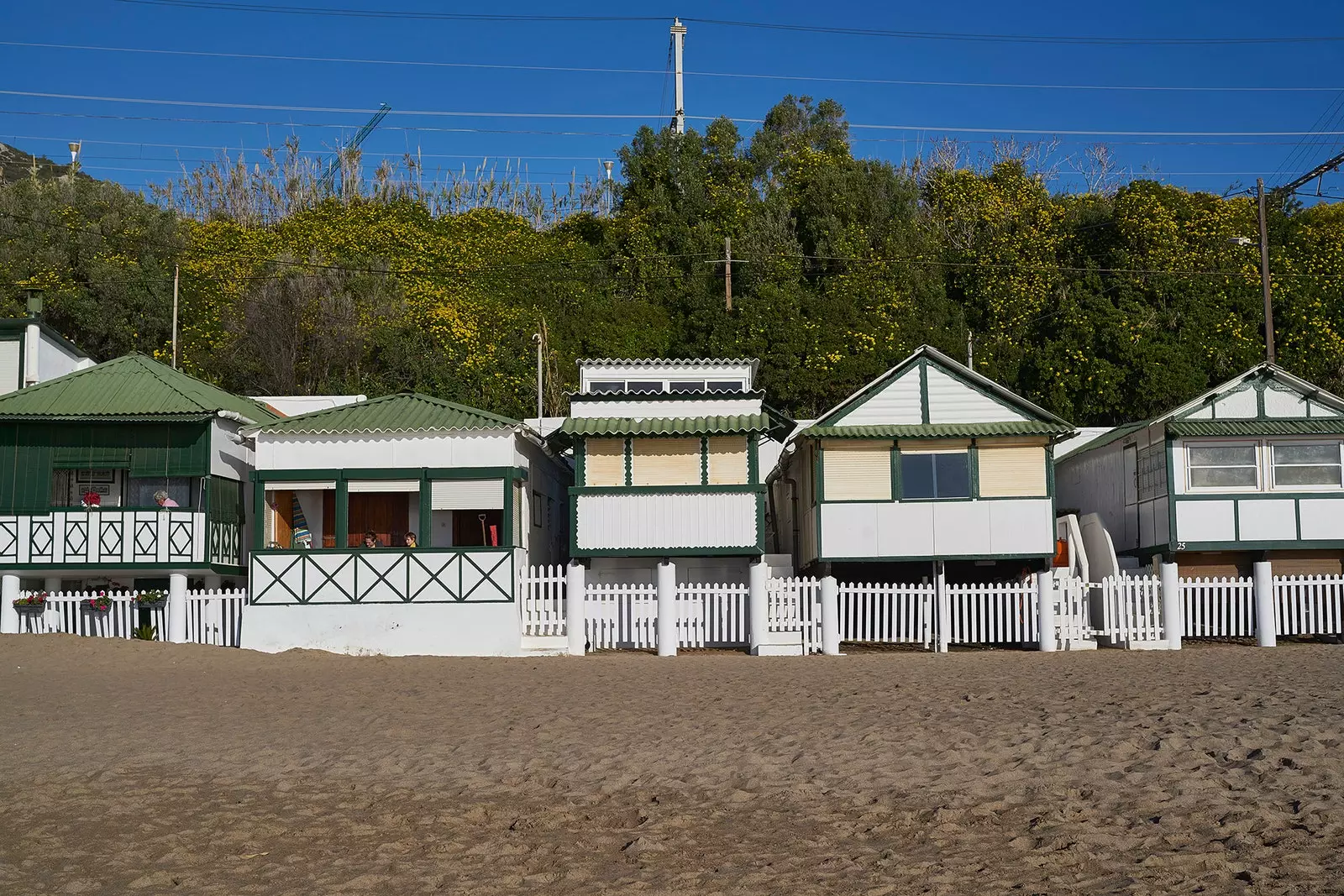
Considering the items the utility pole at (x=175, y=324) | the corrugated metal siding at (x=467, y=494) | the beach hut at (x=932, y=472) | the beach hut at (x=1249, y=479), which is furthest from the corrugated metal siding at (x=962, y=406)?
the utility pole at (x=175, y=324)

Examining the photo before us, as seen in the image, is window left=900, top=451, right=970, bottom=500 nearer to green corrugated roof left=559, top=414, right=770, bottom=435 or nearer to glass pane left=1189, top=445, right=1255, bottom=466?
green corrugated roof left=559, top=414, right=770, bottom=435

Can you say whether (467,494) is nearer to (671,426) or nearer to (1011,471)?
(671,426)

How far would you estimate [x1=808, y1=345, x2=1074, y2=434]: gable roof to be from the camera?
25000 mm

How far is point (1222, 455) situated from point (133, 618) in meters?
20.9

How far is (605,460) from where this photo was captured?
24.7m

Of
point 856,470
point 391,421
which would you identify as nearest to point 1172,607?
point 856,470

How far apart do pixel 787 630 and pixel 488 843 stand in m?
13.7

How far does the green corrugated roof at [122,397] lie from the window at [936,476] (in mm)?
13163

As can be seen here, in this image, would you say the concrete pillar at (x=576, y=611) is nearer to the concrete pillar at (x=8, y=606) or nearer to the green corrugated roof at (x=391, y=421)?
the green corrugated roof at (x=391, y=421)

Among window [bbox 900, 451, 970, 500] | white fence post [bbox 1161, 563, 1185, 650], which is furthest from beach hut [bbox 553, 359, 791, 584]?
white fence post [bbox 1161, 563, 1185, 650]

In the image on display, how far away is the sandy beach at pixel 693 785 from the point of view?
9.15 meters

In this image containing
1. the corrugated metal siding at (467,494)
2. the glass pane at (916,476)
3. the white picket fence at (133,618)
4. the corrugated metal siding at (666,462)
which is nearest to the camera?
the white picket fence at (133,618)

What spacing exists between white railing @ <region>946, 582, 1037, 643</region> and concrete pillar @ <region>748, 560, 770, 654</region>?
3.29 m

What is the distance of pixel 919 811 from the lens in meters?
10.5
